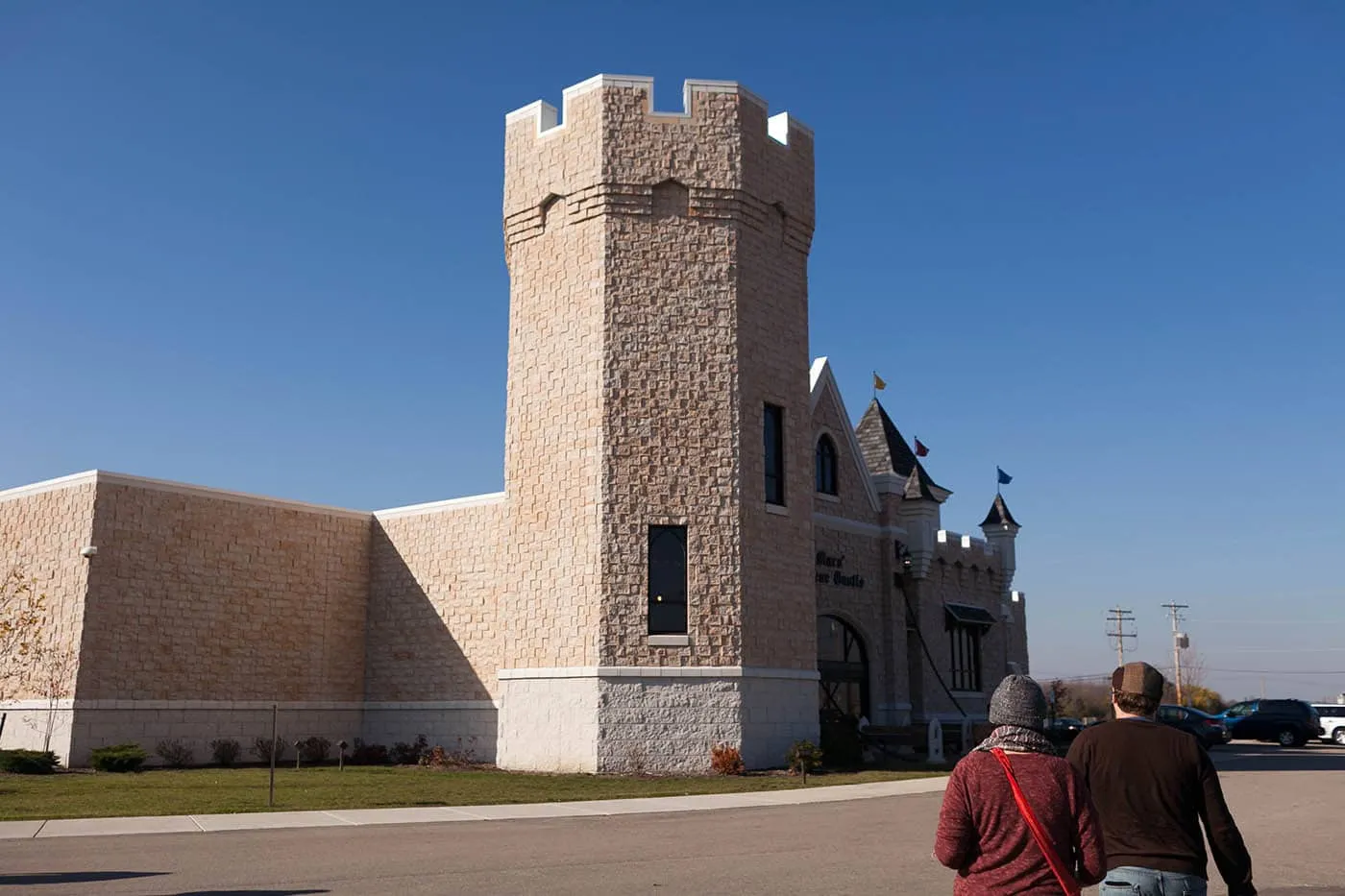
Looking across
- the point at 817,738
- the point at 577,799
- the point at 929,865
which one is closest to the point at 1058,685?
the point at 817,738

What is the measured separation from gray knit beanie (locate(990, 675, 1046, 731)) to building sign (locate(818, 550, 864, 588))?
2675cm

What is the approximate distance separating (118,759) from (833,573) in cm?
1759

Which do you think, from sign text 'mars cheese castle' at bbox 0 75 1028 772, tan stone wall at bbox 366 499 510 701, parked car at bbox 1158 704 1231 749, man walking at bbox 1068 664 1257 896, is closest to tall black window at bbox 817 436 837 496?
sign text 'mars cheese castle' at bbox 0 75 1028 772

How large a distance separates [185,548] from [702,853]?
791 inches

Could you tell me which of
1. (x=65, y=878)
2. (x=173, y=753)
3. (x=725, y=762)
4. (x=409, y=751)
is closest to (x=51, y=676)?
(x=173, y=753)

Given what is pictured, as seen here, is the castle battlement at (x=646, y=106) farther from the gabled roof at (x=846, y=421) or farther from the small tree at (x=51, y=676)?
the small tree at (x=51, y=676)

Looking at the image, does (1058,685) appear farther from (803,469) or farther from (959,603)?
(803,469)

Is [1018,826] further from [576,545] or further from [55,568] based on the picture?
[55,568]

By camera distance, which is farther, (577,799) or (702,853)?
(577,799)

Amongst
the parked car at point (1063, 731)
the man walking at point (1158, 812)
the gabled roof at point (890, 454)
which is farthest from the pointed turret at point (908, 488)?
the man walking at point (1158, 812)

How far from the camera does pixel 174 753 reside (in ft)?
90.3

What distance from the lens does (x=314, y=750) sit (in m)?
29.9

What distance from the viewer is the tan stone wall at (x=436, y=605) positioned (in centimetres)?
2972

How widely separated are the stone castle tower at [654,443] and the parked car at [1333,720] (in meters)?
27.1
